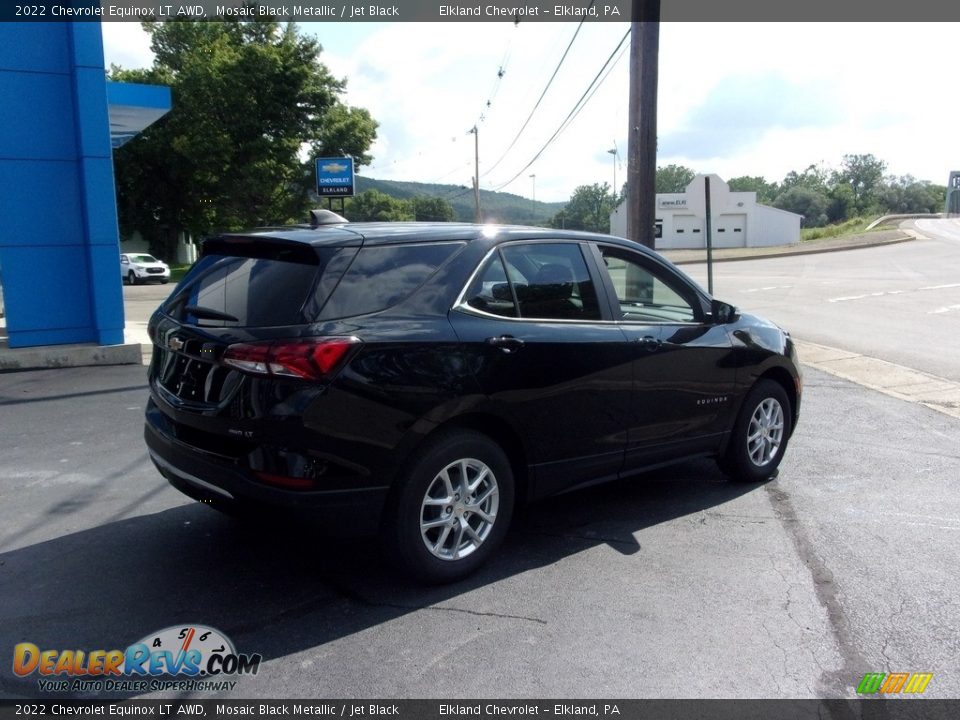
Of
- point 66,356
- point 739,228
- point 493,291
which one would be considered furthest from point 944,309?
point 739,228

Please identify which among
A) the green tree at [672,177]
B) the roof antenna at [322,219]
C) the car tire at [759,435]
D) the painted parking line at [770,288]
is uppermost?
the green tree at [672,177]

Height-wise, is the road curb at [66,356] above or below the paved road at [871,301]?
above

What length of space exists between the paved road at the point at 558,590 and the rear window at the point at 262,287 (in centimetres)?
101

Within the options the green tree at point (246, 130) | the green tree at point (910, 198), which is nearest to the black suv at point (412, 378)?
the green tree at point (246, 130)

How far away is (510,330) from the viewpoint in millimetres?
4289

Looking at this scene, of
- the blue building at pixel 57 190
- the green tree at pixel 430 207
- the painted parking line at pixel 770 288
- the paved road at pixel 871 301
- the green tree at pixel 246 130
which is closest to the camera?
the blue building at pixel 57 190

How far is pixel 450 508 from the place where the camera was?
406 cm

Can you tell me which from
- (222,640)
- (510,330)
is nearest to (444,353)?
(510,330)

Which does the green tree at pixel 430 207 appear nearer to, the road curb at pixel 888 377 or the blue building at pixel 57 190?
the road curb at pixel 888 377

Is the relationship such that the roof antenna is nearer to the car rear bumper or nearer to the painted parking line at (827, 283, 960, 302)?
the car rear bumper

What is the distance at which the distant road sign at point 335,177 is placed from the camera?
26766 mm

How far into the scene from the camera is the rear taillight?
357cm

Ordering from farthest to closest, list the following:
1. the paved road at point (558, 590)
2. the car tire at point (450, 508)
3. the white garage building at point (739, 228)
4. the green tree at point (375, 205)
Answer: the green tree at point (375, 205) → the white garage building at point (739, 228) → the car tire at point (450, 508) → the paved road at point (558, 590)

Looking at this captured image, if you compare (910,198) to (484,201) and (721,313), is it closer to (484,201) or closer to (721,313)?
(484,201)
